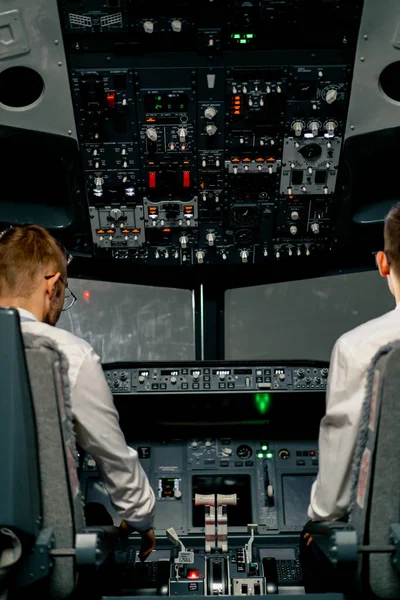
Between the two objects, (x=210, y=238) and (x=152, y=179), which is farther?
(x=210, y=238)

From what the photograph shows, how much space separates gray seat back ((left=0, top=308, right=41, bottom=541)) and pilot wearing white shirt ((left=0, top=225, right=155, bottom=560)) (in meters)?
0.17

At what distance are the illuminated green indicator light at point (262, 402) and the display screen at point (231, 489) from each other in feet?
1.09

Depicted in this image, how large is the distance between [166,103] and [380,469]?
1955 millimetres

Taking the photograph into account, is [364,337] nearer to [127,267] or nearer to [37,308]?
[37,308]

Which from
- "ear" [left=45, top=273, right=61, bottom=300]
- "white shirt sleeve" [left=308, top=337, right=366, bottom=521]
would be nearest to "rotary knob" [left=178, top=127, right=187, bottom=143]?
"ear" [left=45, top=273, right=61, bottom=300]

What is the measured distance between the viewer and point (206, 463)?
A: 324 cm

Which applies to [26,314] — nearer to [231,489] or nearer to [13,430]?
[13,430]

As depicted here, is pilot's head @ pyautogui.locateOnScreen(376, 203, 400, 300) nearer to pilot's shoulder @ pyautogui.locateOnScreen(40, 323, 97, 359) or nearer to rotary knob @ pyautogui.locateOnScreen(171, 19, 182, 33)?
pilot's shoulder @ pyautogui.locateOnScreen(40, 323, 97, 359)

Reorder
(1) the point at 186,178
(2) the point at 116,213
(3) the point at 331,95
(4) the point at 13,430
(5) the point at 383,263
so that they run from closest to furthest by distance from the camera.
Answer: (4) the point at 13,430 → (5) the point at 383,263 → (3) the point at 331,95 → (1) the point at 186,178 → (2) the point at 116,213

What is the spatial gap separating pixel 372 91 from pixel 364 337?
162 cm

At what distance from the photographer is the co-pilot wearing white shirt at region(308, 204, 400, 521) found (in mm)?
1604

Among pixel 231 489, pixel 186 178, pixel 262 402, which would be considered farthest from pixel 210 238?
pixel 231 489

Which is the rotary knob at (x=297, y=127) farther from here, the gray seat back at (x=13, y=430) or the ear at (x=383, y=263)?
the gray seat back at (x=13, y=430)

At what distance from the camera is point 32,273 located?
184cm
